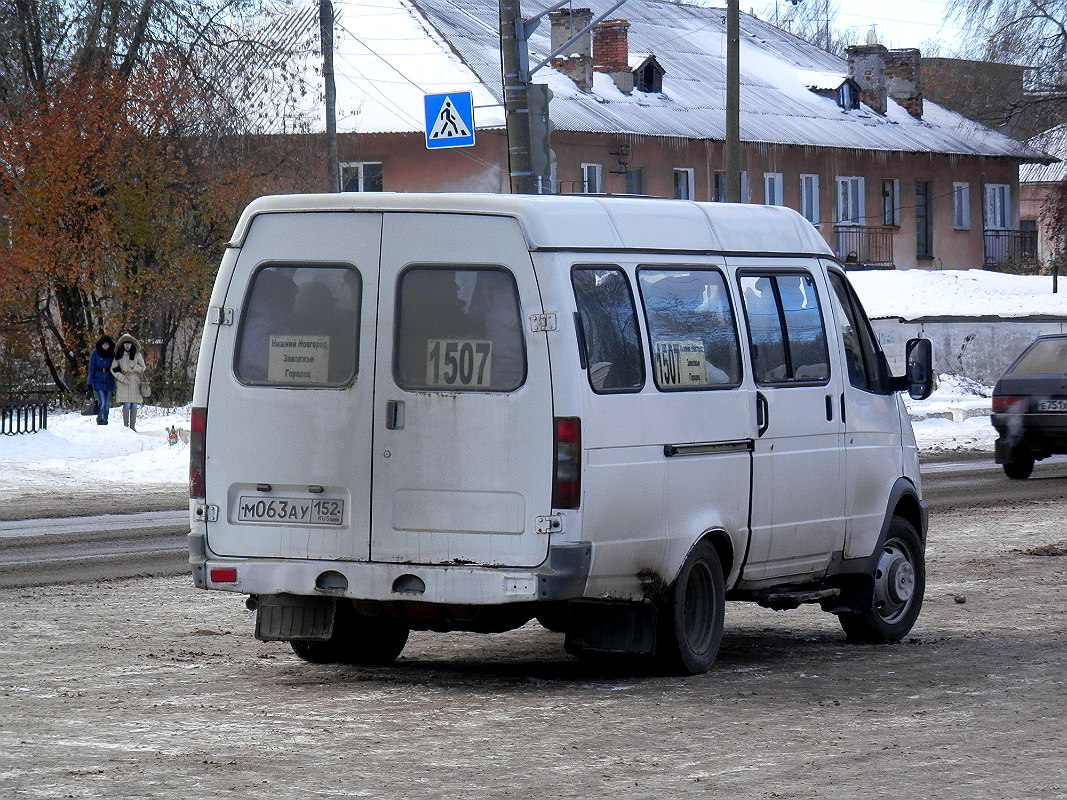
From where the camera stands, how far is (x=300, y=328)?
8422mm

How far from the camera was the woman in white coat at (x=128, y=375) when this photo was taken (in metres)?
28.4

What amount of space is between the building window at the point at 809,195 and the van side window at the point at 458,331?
156 feet

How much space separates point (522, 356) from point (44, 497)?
13.8 metres

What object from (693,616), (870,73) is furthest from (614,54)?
(693,616)

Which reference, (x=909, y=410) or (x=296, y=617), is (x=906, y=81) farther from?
(x=296, y=617)

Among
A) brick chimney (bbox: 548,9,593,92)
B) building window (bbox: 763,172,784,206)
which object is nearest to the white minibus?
brick chimney (bbox: 548,9,593,92)

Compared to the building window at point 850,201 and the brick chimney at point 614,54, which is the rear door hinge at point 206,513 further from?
the building window at point 850,201

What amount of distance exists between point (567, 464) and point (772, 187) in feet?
155

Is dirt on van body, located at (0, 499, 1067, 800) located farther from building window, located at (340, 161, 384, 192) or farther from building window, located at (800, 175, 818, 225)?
building window, located at (800, 175, 818, 225)

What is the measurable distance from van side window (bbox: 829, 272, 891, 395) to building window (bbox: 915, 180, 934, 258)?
167ft

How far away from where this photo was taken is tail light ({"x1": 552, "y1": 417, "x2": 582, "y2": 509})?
7941 mm

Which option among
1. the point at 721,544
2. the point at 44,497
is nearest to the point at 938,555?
the point at 721,544

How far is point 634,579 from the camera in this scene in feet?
27.4

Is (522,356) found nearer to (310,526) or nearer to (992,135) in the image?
(310,526)
